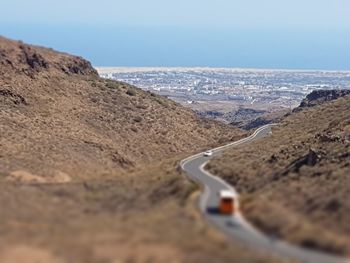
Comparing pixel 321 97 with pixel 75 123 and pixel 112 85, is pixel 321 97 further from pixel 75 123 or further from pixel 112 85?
pixel 75 123

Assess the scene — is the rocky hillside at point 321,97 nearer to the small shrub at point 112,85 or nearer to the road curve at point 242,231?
the small shrub at point 112,85

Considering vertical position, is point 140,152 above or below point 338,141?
below

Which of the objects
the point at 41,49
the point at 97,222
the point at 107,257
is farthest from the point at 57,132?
the point at 107,257

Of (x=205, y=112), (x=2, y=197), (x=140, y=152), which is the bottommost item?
(x=205, y=112)

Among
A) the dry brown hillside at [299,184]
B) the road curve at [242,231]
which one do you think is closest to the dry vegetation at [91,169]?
the road curve at [242,231]

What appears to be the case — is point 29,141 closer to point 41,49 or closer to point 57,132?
point 57,132

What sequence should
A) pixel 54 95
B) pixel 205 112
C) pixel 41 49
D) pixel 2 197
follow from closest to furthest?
pixel 2 197
pixel 54 95
pixel 41 49
pixel 205 112

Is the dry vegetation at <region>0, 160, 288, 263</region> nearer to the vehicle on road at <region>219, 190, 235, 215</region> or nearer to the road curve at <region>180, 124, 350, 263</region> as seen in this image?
the road curve at <region>180, 124, 350, 263</region>

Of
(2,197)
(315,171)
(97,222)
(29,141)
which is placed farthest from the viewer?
(29,141)
